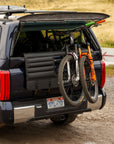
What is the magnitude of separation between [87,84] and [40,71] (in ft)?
2.61

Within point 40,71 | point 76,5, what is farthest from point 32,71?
point 76,5

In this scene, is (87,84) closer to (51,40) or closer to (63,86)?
(63,86)

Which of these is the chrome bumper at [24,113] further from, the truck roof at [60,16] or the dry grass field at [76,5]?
the dry grass field at [76,5]

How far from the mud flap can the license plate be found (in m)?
0.22

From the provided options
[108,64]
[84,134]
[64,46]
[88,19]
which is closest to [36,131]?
[84,134]

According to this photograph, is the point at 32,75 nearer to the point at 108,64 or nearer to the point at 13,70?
the point at 13,70

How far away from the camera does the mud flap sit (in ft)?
16.9

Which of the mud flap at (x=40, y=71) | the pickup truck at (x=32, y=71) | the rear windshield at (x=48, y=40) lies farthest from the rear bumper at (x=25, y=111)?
the rear windshield at (x=48, y=40)

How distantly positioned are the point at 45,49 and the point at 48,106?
0.92 m

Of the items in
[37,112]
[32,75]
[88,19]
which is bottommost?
[37,112]

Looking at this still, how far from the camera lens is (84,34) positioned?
19.6ft

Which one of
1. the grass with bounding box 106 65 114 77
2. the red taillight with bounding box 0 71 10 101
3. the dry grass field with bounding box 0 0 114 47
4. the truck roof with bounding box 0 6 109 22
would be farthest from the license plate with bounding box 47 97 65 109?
the dry grass field with bounding box 0 0 114 47

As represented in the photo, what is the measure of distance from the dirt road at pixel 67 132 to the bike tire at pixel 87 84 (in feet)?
2.50

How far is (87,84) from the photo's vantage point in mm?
5594
